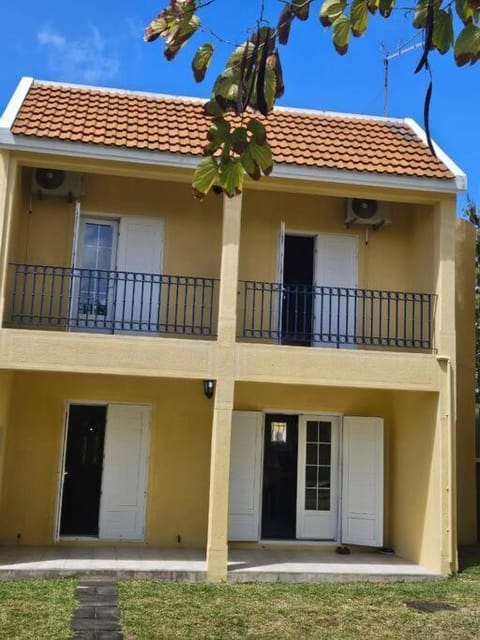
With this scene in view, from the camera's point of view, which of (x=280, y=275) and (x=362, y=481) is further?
(x=362, y=481)

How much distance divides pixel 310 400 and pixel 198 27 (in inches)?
393

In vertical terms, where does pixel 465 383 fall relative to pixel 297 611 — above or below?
above

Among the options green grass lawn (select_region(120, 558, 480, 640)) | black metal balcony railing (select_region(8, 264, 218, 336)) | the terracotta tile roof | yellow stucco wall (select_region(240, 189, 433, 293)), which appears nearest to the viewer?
green grass lawn (select_region(120, 558, 480, 640))

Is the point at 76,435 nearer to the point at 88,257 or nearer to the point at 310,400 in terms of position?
the point at 88,257

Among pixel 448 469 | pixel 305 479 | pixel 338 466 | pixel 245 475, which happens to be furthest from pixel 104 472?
pixel 448 469

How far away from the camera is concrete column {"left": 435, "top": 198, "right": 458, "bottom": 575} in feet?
36.1

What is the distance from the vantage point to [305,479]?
1280 centimetres

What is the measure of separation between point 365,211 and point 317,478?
475cm

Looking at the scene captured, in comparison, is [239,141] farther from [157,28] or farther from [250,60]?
[157,28]

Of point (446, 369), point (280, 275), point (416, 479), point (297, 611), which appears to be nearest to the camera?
point (297, 611)

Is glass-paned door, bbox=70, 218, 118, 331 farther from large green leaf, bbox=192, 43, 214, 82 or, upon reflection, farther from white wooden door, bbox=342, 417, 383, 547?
large green leaf, bbox=192, 43, 214, 82

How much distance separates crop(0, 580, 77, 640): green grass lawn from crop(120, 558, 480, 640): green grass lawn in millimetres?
686

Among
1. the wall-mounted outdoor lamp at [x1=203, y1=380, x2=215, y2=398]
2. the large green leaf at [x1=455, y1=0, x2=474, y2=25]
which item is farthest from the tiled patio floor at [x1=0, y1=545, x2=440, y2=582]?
the large green leaf at [x1=455, y1=0, x2=474, y2=25]

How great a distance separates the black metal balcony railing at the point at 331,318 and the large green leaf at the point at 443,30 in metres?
8.67
